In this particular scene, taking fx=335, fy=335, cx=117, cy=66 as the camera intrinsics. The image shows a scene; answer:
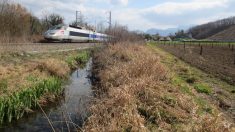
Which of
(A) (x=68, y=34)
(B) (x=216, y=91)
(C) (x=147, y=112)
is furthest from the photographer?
(A) (x=68, y=34)

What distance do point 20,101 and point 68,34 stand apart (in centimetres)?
3841

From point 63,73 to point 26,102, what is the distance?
344 inches

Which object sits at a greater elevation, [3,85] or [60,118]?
[3,85]

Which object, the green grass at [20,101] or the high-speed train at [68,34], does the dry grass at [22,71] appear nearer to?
the green grass at [20,101]

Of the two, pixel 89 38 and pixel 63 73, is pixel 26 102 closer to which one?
pixel 63 73

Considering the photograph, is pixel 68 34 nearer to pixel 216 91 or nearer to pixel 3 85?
pixel 3 85

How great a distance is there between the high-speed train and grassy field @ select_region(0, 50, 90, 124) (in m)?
19.1

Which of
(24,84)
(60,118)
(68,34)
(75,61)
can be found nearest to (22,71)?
(24,84)

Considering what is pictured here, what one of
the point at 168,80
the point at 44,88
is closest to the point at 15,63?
the point at 44,88

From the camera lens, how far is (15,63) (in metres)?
21.1

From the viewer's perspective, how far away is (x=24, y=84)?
15.7 meters

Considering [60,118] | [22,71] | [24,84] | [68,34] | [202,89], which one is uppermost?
[68,34]

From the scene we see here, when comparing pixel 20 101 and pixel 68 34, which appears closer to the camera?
pixel 20 101

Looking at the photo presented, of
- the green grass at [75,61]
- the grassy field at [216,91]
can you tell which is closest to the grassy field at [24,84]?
the green grass at [75,61]
